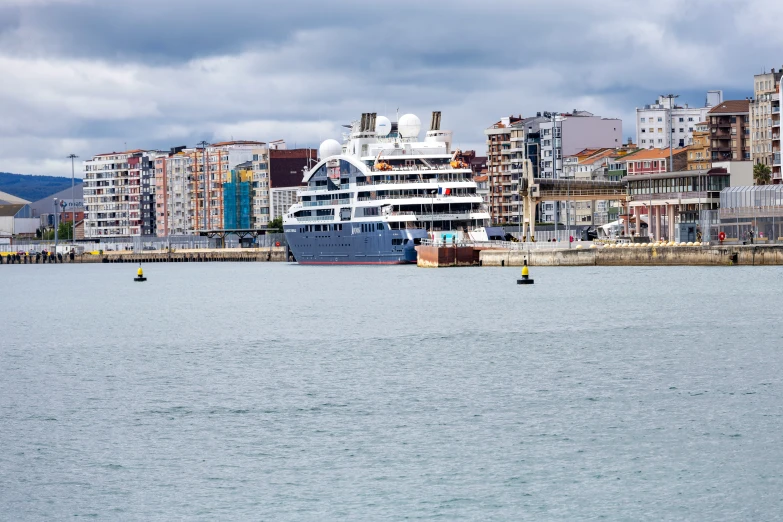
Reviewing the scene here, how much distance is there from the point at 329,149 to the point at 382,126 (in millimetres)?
9176

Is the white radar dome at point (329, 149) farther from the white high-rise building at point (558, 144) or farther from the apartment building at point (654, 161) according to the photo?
the white high-rise building at point (558, 144)

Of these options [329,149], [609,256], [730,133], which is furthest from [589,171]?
[609,256]

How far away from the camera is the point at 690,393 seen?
3312 cm

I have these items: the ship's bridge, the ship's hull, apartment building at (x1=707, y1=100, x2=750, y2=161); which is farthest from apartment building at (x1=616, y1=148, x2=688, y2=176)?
the ship's hull

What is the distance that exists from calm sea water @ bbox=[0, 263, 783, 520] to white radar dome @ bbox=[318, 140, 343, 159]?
75.7 metres

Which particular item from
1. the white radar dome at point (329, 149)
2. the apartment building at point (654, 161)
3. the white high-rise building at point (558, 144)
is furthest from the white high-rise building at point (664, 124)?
the white radar dome at point (329, 149)

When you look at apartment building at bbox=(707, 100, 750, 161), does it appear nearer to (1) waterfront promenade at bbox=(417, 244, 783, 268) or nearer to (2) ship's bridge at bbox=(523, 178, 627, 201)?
(2) ship's bridge at bbox=(523, 178, 627, 201)

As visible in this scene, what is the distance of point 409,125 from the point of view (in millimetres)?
129375

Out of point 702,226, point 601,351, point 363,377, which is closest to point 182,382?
point 363,377

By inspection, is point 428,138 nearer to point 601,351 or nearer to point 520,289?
Answer: point 520,289

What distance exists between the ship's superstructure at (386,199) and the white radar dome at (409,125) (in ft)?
0.32

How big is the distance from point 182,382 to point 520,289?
41.8 meters

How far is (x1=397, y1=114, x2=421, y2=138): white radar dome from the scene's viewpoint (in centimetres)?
12938

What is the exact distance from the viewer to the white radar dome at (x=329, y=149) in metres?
137
